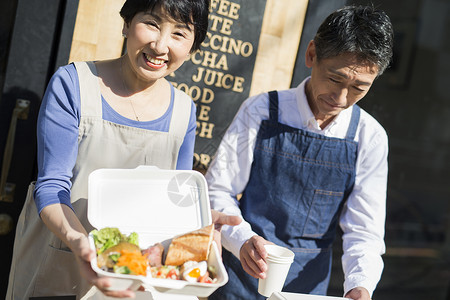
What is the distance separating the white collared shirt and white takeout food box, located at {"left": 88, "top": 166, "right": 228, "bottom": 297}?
377 mm

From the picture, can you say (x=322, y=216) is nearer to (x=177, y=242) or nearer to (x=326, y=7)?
(x=177, y=242)

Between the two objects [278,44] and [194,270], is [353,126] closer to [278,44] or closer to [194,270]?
[278,44]

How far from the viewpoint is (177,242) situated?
4.64ft

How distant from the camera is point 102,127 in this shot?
5.32ft

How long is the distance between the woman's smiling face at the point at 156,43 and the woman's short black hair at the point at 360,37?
1.70ft

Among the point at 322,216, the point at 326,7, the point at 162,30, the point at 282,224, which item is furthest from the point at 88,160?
the point at 326,7

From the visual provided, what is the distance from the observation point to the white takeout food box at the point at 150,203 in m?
1.44

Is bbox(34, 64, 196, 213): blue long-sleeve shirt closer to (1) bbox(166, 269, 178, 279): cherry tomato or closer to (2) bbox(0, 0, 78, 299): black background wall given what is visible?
(1) bbox(166, 269, 178, 279): cherry tomato

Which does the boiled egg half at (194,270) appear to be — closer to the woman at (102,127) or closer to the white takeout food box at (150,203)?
the white takeout food box at (150,203)

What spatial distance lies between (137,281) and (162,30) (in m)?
0.80

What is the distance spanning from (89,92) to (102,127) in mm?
119

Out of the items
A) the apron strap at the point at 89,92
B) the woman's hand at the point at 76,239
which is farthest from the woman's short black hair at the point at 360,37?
the woman's hand at the point at 76,239

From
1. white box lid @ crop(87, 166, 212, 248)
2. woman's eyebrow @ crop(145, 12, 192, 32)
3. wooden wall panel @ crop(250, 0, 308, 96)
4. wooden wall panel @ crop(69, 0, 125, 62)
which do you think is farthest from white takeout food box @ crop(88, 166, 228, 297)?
wooden wall panel @ crop(250, 0, 308, 96)

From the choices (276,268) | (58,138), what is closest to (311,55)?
(276,268)
